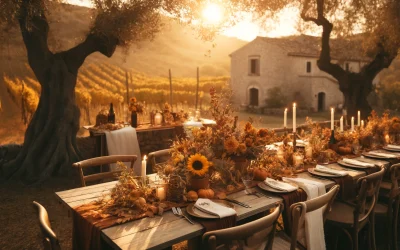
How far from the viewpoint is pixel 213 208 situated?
2.60 meters

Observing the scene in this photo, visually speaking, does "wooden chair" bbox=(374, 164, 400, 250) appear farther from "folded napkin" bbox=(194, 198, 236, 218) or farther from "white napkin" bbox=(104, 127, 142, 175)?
"white napkin" bbox=(104, 127, 142, 175)

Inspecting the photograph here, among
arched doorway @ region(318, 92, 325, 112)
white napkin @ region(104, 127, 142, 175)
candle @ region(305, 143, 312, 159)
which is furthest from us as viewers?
arched doorway @ region(318, 92, 325, 112)

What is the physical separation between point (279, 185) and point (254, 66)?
79.9 ft

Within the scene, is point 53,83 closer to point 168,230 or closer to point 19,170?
point 19,170

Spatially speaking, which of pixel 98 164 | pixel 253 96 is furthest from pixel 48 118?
pixel 253 96

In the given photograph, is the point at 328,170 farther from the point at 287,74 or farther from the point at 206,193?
the point at 287,74

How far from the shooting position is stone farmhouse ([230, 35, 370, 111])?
2517 cm

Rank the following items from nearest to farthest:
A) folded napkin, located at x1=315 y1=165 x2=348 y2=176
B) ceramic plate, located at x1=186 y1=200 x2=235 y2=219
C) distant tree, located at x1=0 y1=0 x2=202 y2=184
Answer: ceramic plate, located at x1=186 y1=200 x2=235 y2=219, folded napkin, located at x1=315 y1=165 x2=348 y2=176, distant tree, located at x1=0 y1=0 x2=202 y2=184

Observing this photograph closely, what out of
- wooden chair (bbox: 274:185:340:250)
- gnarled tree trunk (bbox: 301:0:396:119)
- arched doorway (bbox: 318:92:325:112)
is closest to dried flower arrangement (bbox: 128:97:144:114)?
wooden chair (bbox: 274:185:340:250)

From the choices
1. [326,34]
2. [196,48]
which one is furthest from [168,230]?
[196,48]

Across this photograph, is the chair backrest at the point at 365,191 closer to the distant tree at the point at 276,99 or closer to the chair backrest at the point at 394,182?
the chair backrest at the point at 394,182

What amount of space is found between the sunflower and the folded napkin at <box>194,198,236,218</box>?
0.23m

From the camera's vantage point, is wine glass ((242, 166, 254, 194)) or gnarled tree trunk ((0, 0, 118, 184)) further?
gnarled tree trunk ((0, 0, 118, 184))

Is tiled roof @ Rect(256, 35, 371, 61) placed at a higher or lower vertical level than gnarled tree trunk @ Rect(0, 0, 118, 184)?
higher
